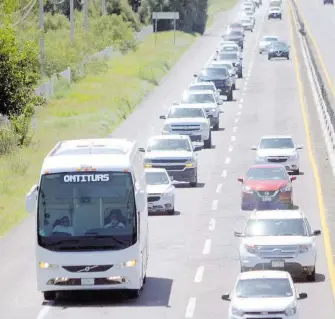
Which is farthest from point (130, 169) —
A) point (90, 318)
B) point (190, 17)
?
point (190, 17)

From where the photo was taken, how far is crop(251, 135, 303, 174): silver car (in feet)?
166

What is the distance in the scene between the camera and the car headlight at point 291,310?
22.9 meters

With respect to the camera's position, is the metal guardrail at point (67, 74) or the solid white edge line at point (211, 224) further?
the metal guardrail at point (67, 74)

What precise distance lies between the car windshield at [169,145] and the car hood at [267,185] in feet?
24.6

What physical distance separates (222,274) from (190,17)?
333 ft

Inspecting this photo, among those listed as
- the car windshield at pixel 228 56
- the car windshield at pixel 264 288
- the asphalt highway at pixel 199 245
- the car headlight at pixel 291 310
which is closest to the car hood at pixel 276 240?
the asphalt highway at pixel 199 245

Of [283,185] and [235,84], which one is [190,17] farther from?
[283,185]

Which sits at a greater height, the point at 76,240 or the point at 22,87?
the point at 76,240

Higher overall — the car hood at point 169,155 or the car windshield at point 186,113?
the car hood at point 169,155

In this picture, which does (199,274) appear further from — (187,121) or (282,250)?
(187,121)

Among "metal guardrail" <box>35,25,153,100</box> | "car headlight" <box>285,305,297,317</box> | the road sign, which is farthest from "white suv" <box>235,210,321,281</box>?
the road sign

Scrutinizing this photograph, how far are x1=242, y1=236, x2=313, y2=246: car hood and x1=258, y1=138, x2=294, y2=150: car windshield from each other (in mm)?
22357

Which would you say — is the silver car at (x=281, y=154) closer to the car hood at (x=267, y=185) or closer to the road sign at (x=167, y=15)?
the car hood at (x=267, y=185)

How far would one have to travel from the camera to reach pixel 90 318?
25.2 metres
